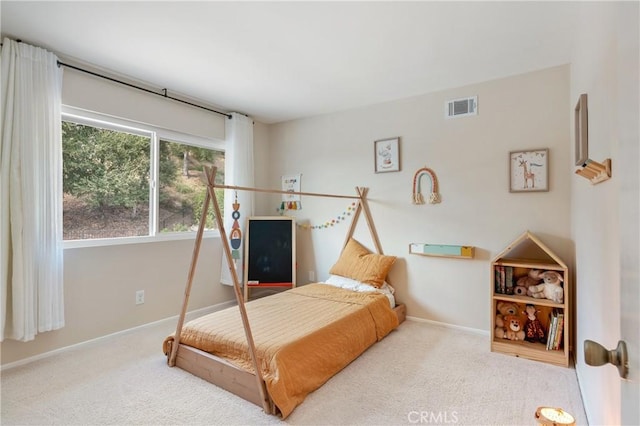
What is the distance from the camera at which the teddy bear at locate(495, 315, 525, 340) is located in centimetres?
268

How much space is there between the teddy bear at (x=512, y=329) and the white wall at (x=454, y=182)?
0.29 m

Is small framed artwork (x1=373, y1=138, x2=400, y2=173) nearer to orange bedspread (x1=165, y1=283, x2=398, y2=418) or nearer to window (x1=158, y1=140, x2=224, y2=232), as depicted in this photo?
orange bedspread (x1=165, y1=283, x2=398, y2=418)

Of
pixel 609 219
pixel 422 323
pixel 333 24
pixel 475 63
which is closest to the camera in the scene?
pixel 609 219

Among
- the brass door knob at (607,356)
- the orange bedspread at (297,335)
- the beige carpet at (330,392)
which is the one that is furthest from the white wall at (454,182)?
the brass door knob at (607,356)

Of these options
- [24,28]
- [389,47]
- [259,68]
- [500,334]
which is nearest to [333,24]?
[389,47]

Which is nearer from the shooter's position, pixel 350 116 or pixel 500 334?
pixel 500 334

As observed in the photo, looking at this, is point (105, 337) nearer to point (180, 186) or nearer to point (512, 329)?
point (180, 186)

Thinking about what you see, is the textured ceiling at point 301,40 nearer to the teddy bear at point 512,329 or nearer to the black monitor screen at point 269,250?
the black monitor screen at point 269,250

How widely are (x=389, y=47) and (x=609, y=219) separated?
1.83 metres

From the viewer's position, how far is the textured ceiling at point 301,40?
200 cm

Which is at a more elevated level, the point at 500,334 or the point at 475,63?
the point at 475,63

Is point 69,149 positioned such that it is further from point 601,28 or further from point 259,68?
point 601,28

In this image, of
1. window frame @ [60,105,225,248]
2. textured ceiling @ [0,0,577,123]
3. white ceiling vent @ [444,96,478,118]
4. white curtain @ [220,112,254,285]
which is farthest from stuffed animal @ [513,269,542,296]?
window frame @ [60,105,225,248]

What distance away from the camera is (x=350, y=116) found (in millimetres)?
3912
